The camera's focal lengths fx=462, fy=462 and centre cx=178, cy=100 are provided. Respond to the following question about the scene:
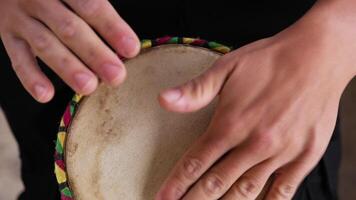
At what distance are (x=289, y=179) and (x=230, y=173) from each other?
9 cm

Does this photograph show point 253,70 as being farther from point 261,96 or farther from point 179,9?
point 179,9

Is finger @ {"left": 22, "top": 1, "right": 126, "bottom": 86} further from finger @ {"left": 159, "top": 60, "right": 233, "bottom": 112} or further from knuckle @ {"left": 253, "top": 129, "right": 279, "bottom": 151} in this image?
knuckle @ {"left": 253, "top": 129, "right": 279, "bottom": 151}

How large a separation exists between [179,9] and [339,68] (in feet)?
0.98

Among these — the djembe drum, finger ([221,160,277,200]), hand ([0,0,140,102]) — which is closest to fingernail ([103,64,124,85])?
hand ([0,0,140,102])

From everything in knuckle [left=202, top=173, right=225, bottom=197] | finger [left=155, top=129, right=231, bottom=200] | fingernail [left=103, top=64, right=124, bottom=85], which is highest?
fingernail [left=103, top=64, right=124, bottom=85]

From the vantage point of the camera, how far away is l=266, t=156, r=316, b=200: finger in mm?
603

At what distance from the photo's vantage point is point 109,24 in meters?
0.58

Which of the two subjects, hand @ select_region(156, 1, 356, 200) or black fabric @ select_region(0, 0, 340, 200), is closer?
hand @ select_region(156, 1, 356, 200)

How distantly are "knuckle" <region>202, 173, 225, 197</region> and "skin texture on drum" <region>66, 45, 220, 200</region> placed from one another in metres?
0.07

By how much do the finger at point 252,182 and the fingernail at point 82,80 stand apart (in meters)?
0.23

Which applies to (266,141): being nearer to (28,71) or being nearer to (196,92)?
(196,92)

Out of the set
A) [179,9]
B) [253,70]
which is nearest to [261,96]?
[253,70]

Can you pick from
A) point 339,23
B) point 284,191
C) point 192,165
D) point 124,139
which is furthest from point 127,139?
point 339,23

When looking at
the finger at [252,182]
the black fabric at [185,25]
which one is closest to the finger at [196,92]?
the finger at [252,182]
